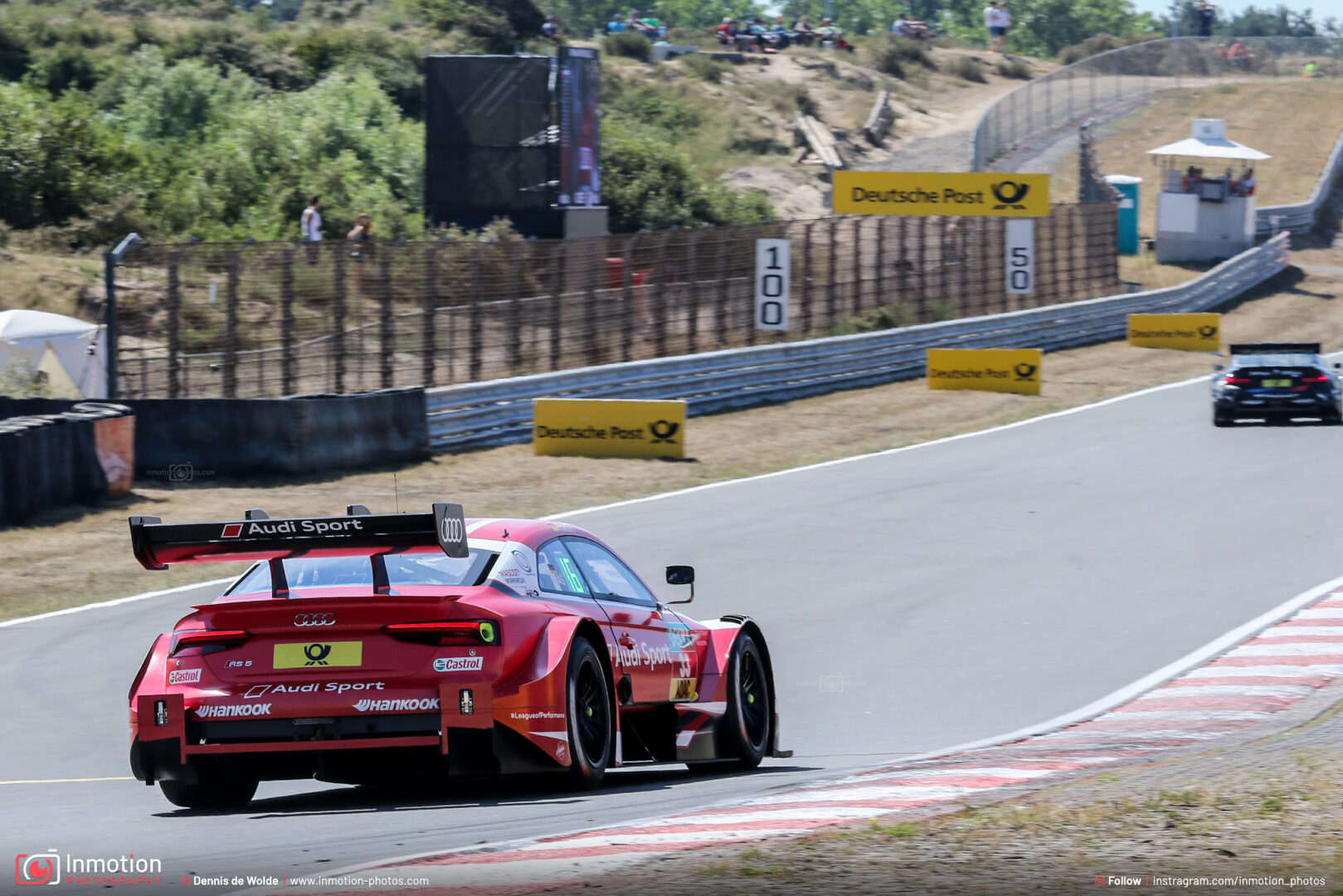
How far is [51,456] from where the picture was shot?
17.5 m

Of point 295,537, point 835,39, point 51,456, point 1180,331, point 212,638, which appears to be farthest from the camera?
point 835,39

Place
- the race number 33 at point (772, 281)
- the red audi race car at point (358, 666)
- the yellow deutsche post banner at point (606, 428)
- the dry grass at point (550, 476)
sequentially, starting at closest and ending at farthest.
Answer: the red audi race car at point (358, 666) → the dry grass at point (550, 476) → the yellow deutsche post banner at point (606, 428) → the race number 33 at point (772, 281)

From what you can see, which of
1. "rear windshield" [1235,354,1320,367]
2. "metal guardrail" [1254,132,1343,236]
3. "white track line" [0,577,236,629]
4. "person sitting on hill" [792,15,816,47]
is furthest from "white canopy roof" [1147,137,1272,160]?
"person sitting on hill" [792,15,816,47]

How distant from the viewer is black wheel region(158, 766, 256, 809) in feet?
23.5

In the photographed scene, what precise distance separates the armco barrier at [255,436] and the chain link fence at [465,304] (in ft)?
6.23

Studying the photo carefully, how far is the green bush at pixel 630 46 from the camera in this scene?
264ft

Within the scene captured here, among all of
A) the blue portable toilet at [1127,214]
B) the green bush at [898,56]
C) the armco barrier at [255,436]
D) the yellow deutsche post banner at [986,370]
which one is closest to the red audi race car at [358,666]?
the armco barrier at [255,436]

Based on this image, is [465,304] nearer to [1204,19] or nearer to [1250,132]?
[1250,132]

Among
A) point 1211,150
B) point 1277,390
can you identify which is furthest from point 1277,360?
point 1211,150

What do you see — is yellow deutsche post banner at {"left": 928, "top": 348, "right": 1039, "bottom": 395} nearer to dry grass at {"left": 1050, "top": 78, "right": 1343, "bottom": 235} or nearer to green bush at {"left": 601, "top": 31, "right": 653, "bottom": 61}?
dry grass at {"left": 1050, "top": 78, "right": 1343, "bottom": 235}

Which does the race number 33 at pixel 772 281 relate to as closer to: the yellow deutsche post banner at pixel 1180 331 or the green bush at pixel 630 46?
the yellow deutsche post banner at pixel 1180 331

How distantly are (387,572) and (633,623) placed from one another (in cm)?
134

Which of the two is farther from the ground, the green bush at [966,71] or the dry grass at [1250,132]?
the green bush at [966,71]

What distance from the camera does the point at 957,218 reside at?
123 feet
